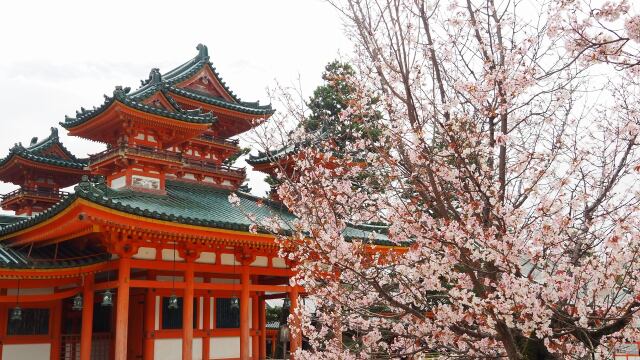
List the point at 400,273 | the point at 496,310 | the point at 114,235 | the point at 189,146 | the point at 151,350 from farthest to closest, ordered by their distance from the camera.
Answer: the point at 189,146
the point at 151,350
the point at 114,235
the point at 400,273
the point at 496,310

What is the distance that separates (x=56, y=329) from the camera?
11.3 metres

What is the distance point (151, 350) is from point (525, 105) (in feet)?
31.4

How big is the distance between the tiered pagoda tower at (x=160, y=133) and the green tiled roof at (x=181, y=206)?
503mm

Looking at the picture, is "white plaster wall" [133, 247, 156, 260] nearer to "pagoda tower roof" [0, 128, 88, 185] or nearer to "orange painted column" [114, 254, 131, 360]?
"orange painted column" [114, 254, 131, 360]

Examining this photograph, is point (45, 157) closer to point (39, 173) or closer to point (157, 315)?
point (39, 173)

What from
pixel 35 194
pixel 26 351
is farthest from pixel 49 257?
pixel 35 194

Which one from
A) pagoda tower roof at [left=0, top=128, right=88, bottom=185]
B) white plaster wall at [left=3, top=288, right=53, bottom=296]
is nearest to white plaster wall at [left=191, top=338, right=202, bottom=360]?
white plaster wall at [left=3, top=288, right=53, bottom=296]

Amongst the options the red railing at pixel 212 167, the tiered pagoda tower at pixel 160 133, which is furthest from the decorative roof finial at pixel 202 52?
the red railing at pixel 212 167

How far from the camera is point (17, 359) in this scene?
420 inches

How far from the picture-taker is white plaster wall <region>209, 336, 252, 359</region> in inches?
500

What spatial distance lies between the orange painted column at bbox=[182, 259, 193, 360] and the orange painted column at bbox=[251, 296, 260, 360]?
313 centimetres

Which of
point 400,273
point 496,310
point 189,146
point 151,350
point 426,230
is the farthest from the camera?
point 189,146

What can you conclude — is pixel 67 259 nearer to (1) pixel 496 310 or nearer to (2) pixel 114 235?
(2) pixel 114 235

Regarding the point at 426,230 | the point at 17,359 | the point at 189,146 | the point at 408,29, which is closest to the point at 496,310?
the point at 426,230
